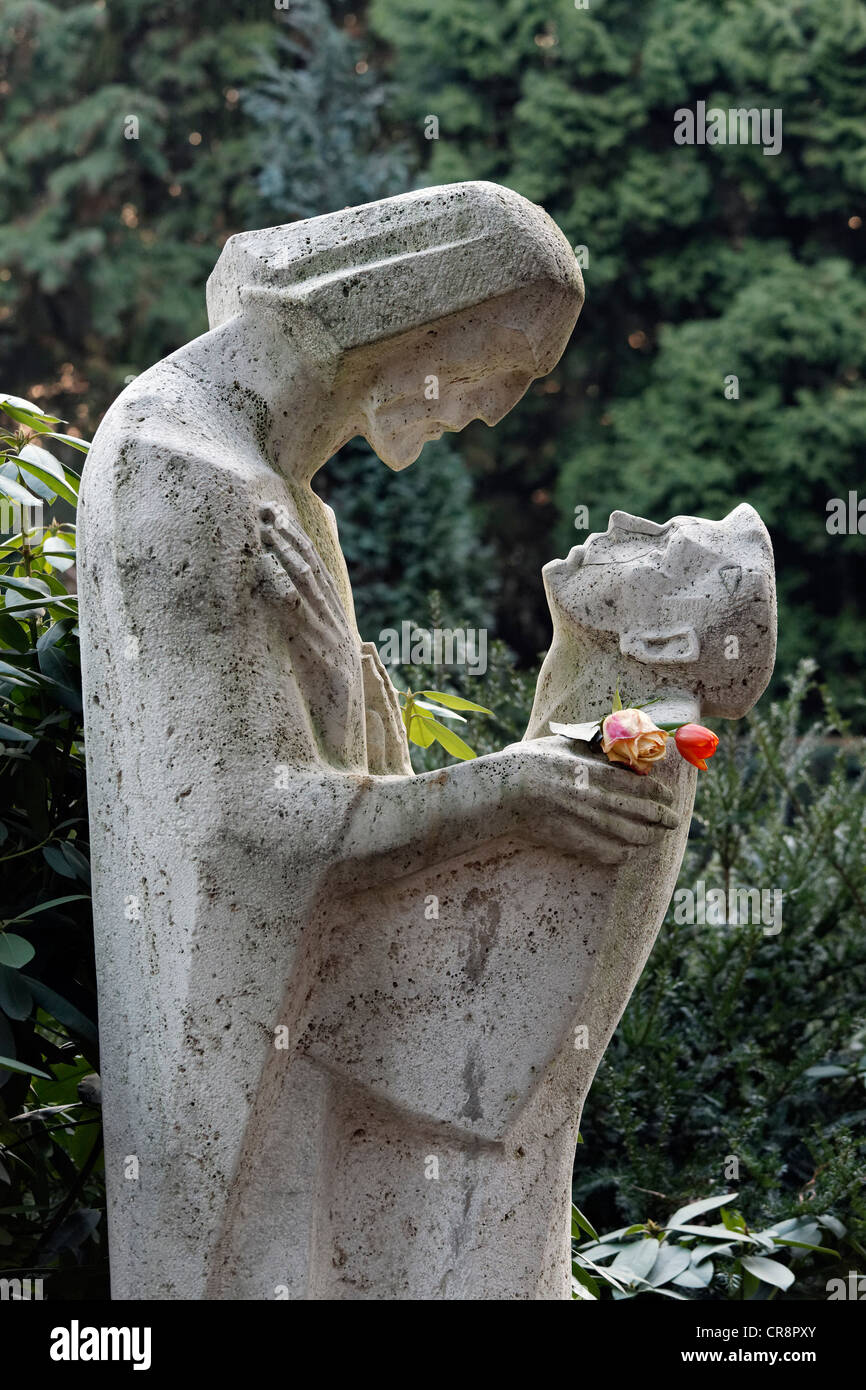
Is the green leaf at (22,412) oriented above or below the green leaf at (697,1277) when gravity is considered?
above

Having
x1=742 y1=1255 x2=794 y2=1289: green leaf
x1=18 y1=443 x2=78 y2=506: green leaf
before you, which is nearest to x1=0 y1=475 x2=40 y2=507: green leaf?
x1=18 y1=443 x2=78 y2=506: green leaf

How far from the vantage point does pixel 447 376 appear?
2.03 meters

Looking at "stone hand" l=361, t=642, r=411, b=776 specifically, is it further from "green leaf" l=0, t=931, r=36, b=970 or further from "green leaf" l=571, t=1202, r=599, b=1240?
"green leaf" l=571, t=1202, r=599, b=1240

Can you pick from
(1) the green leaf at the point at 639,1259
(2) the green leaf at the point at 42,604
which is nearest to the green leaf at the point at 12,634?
(2) the green leaf at the point at 42,604

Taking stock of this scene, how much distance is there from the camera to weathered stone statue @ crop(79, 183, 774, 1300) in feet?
6.04

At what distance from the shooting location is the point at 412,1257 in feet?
6.46

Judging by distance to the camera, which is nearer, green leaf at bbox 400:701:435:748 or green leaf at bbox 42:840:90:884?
green leaf at bbox 42:840:90:884

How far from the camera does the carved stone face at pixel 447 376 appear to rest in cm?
197

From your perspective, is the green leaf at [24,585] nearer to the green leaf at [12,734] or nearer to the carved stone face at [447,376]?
the green leaf at [12,734]

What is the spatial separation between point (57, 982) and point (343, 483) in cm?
865

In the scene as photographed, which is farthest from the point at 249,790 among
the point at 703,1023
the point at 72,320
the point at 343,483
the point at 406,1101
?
the point at 72,320

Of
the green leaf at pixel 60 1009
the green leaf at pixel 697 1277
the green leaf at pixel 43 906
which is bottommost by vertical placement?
the green leaf at pixel 697 1277

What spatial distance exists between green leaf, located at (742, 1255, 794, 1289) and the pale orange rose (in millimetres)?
1699

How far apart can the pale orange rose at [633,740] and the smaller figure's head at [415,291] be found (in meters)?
0.50
